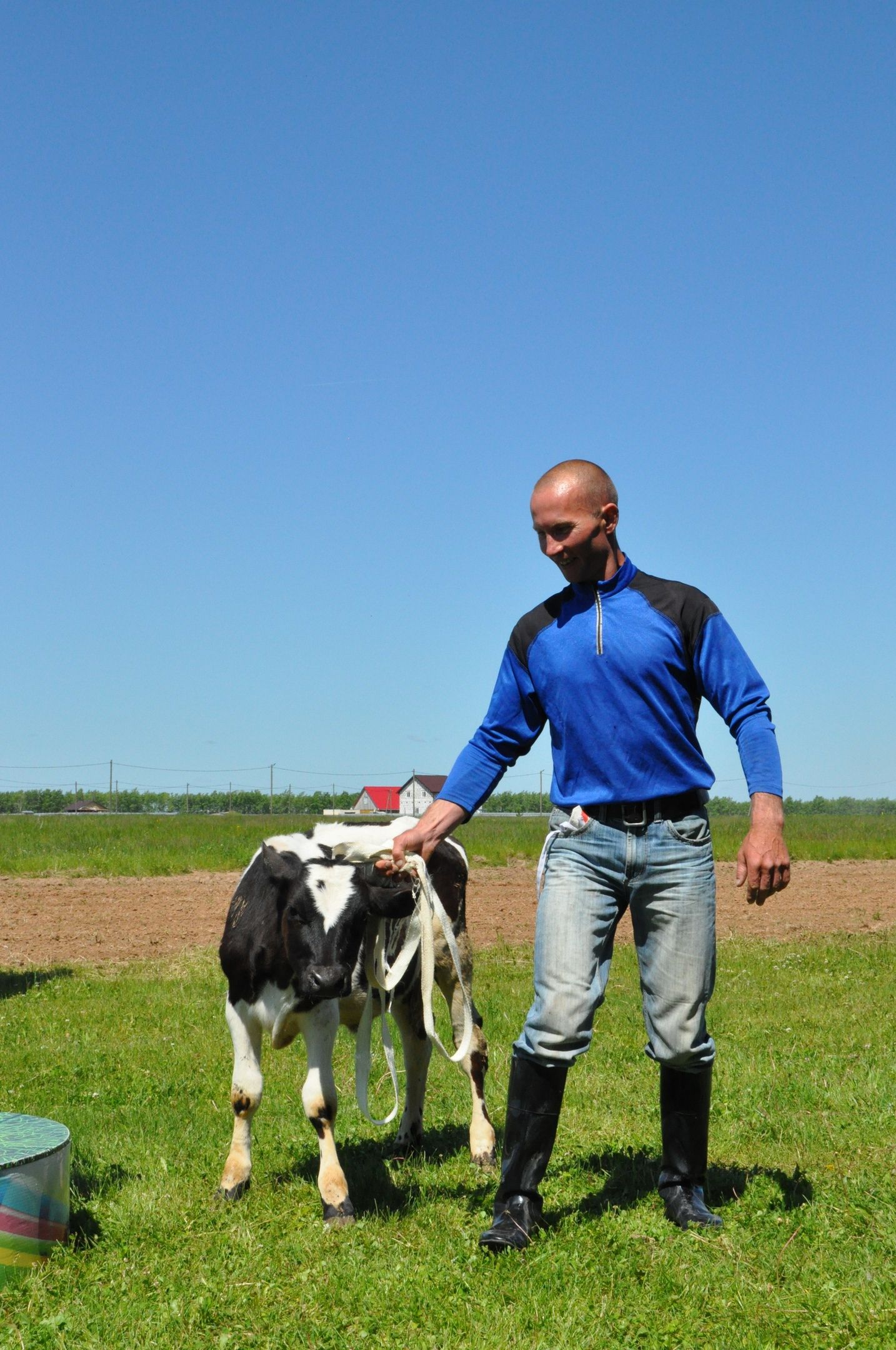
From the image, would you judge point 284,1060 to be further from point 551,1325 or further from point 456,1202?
point 551,1325

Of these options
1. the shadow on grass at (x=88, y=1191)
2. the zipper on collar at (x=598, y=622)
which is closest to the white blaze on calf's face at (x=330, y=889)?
the shadow on grass at (x=88, y=1191)

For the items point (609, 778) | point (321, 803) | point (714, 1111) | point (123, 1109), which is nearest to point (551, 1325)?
point (609, 778)

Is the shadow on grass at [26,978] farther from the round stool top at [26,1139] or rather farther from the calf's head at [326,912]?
the calf's head at [326,912]

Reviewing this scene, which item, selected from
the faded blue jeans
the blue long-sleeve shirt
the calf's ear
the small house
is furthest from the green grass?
the small house

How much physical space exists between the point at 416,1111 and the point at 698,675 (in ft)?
10.4

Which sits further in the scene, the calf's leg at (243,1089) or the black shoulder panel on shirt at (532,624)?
the calf's leg at (243,1089)

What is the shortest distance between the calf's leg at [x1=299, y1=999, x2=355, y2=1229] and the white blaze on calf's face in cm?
41

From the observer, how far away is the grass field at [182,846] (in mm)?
23891

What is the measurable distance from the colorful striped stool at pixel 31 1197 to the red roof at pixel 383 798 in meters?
90.6

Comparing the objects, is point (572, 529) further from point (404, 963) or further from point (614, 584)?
point (404, 963)

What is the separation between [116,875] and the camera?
22.9m

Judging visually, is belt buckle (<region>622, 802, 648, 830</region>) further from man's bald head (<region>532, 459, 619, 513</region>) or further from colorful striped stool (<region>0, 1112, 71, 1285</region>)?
colorful striped stool (<region>0, 1112, 71, 1285</region>)

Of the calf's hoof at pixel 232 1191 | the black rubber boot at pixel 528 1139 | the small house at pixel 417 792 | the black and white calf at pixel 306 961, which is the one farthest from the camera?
the small house at pixel 417 792

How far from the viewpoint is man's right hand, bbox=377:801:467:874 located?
17.1 feet
